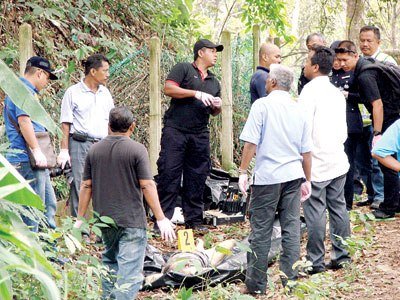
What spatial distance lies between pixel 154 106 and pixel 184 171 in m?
0.94

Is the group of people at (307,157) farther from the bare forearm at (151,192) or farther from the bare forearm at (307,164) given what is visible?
the bare forearm at (151,192)

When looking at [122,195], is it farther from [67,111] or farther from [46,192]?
[67,111]

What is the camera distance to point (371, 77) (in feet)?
29.9

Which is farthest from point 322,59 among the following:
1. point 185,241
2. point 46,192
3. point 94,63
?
point 46,192

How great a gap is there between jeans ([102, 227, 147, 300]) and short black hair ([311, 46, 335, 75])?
2.31 meters

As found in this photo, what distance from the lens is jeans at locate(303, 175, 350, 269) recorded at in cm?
739

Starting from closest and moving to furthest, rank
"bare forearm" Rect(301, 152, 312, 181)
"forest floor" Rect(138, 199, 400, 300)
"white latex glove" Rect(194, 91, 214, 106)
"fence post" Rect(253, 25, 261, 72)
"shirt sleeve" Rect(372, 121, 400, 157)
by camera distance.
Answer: "forest floor" Rect(138, 199, 400, 300) < "bare forearm" Rect(301, 152, 312, 181) < "shirt sleeve" Rect(372, 121, 400, 157) < "white latex glove" Rect(194, 91, 214, 106) < "fence post" Rect(253, 25, 261, 72)

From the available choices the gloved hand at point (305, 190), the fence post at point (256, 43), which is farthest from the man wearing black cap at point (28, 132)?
the fence post at point (256, 43)

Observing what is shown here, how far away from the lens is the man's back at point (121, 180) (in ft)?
19.7

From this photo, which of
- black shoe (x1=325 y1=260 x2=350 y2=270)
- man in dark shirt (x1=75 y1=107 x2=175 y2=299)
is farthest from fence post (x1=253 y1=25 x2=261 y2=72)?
man in dark shirt (x1=75 y1=107 x2=175 y2=299)

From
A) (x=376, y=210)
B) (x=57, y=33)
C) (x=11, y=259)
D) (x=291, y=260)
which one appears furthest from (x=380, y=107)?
(x=11, y=259)

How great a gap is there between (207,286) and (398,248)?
2.49m

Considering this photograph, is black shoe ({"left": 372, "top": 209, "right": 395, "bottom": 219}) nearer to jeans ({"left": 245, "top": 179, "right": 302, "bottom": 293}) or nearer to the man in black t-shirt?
the man in black t-shirt

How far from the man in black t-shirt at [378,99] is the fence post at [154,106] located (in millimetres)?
2123
